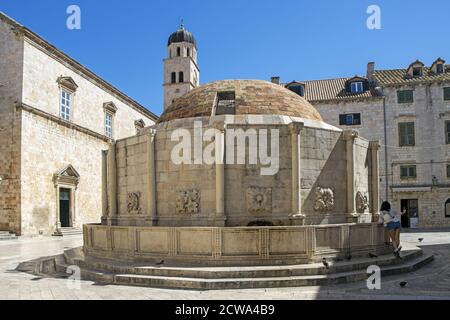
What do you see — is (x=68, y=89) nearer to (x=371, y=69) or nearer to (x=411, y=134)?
(x=371, y=69)

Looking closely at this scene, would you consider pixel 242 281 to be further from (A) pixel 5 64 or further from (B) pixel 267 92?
(A) pixel 5 64

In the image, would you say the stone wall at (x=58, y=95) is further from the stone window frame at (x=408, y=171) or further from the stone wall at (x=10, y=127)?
the stone window frame at (x=408, y=171)

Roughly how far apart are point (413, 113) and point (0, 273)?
3072 centimetres

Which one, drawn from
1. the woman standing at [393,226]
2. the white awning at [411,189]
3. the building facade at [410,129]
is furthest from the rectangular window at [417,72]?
the woman standing at [393,226]

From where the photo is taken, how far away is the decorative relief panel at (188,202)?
1062 cm

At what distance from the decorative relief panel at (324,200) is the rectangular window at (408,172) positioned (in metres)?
23.6

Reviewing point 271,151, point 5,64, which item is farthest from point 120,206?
point 5,64

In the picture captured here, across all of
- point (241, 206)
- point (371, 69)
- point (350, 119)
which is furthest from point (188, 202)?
point (371, 69)

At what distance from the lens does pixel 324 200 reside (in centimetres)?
1096

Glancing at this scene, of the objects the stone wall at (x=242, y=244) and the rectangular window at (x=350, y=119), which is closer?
the stone wall at (x=242, y=244)

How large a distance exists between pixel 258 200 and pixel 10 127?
19.1 meters

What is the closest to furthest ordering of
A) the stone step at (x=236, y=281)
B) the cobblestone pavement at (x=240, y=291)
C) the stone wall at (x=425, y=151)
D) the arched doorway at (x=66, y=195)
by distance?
the cobblestone pavement at (x=240, y=291) < the stone step at (x=236, y=281) < the arched doorway at (x=66, y=195) < the stone wall at (x=425, y=151)

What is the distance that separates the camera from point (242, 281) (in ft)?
27.5

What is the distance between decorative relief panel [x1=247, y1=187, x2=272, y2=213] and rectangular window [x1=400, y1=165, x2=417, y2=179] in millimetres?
25059
